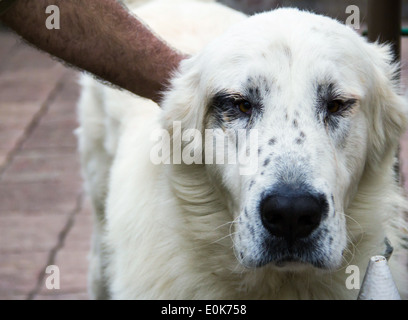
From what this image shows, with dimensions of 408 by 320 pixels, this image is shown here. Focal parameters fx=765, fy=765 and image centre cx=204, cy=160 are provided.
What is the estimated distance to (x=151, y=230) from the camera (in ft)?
10.6

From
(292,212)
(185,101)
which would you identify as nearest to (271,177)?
(292,212)

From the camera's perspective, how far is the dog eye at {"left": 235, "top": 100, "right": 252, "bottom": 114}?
284cm

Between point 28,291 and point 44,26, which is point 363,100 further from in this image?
point 28,291

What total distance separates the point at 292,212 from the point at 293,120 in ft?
1.22

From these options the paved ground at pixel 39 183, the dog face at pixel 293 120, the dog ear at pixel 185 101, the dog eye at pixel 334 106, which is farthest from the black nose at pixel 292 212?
the paved ground at pixel 39 183

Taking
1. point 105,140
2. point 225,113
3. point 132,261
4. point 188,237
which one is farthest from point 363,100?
point 105,140

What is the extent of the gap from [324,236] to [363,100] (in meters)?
0.60

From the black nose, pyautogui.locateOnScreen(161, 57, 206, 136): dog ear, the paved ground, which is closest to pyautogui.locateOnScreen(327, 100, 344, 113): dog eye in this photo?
the black nose

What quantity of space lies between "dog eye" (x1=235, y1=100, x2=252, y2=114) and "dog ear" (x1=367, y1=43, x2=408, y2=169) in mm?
499

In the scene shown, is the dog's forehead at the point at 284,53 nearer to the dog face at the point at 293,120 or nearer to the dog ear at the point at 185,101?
the dog face at the point at 293,120

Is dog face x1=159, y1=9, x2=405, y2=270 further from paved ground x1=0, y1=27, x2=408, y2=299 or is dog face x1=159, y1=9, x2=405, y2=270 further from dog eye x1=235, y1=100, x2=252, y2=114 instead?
paved ground x1=0, y1=27, x2=408, y2=299

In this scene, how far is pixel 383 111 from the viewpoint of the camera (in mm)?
3092

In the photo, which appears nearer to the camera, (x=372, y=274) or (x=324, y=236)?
(x=372, y=274)

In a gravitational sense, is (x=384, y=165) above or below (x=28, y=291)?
above
